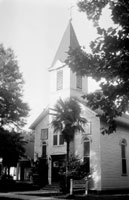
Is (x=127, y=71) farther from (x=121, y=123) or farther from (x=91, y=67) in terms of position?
(x=121, y=123)

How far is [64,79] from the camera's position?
29141mm

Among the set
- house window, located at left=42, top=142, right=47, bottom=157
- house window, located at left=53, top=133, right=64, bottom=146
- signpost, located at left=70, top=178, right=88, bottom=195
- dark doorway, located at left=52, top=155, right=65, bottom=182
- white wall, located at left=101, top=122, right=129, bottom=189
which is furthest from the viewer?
house window, located at left=42, top=142, right=47, bottom=157

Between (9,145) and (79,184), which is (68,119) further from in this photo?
(9,145)

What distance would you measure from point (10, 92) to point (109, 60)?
21791 millimetres

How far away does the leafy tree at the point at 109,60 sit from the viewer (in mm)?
10734

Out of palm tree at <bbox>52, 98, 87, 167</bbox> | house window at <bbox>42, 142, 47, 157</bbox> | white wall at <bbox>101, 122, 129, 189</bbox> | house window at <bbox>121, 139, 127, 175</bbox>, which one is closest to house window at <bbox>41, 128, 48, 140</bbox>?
house window at <bbox>42, 142, 47, 157</bbox>

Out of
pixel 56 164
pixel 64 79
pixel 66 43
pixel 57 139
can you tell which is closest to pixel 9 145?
pixel 57 139

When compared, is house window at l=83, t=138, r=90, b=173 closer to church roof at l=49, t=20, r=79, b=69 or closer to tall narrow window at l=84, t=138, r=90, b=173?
tall narrow window at l=84, t=138, r=90, b=173

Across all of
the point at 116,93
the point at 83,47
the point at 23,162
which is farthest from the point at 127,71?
the point at 23,162

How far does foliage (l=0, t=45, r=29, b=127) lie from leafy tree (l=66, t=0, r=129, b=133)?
20.0m

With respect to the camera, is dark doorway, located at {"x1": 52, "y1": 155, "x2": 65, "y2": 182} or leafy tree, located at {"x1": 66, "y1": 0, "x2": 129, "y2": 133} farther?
dark doorway, located at {"x1": 52, "y1": 155, "x2": 65, "y2": 182}

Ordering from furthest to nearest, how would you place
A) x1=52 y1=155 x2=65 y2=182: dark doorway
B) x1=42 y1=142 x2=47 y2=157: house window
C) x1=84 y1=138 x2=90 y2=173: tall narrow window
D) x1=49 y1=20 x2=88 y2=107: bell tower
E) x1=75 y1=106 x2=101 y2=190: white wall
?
x1=42 y1=142 x2=47 y2=157: house window, x1=49 y1=20 x2=88 y2=107: bell tower, x1=52 y1=155 x2=65 y2=182: dark doorway, x1=84 y1=138 x2=90 y2=173: tall narrow window, x1=75 y1=106 x2=101 y2=190: white wall

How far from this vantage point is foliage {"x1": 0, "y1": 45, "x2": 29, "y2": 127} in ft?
102

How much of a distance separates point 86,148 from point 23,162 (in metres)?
17.5
